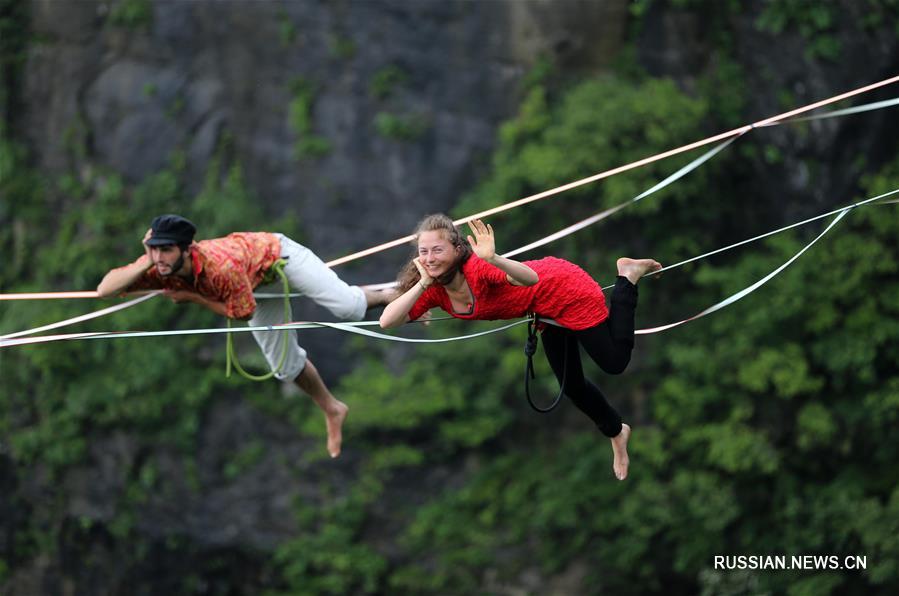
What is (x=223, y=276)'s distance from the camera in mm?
6145

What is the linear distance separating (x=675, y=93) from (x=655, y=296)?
6.18 feet

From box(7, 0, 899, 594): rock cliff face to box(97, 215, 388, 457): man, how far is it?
6071mm

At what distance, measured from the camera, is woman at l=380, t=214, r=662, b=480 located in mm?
5582

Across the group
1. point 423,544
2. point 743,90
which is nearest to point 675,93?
point 743,90

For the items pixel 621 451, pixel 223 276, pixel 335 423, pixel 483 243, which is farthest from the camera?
pixel 335 423

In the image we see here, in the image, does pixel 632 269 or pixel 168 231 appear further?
pixel 632 269

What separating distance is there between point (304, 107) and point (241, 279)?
281 inches

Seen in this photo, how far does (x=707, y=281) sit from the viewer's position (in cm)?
1200

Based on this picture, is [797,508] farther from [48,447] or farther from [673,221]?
[48,447]

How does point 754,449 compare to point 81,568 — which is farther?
point 81,568

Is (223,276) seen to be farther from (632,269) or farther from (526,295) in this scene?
(632,269)

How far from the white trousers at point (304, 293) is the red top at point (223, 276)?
226mm

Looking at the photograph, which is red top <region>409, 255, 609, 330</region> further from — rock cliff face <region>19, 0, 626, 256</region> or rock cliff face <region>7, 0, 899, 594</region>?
rock cliff face <region>19, 0, 626, 256</region>

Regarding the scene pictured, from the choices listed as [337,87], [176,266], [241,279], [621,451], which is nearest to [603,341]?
[621,451]
